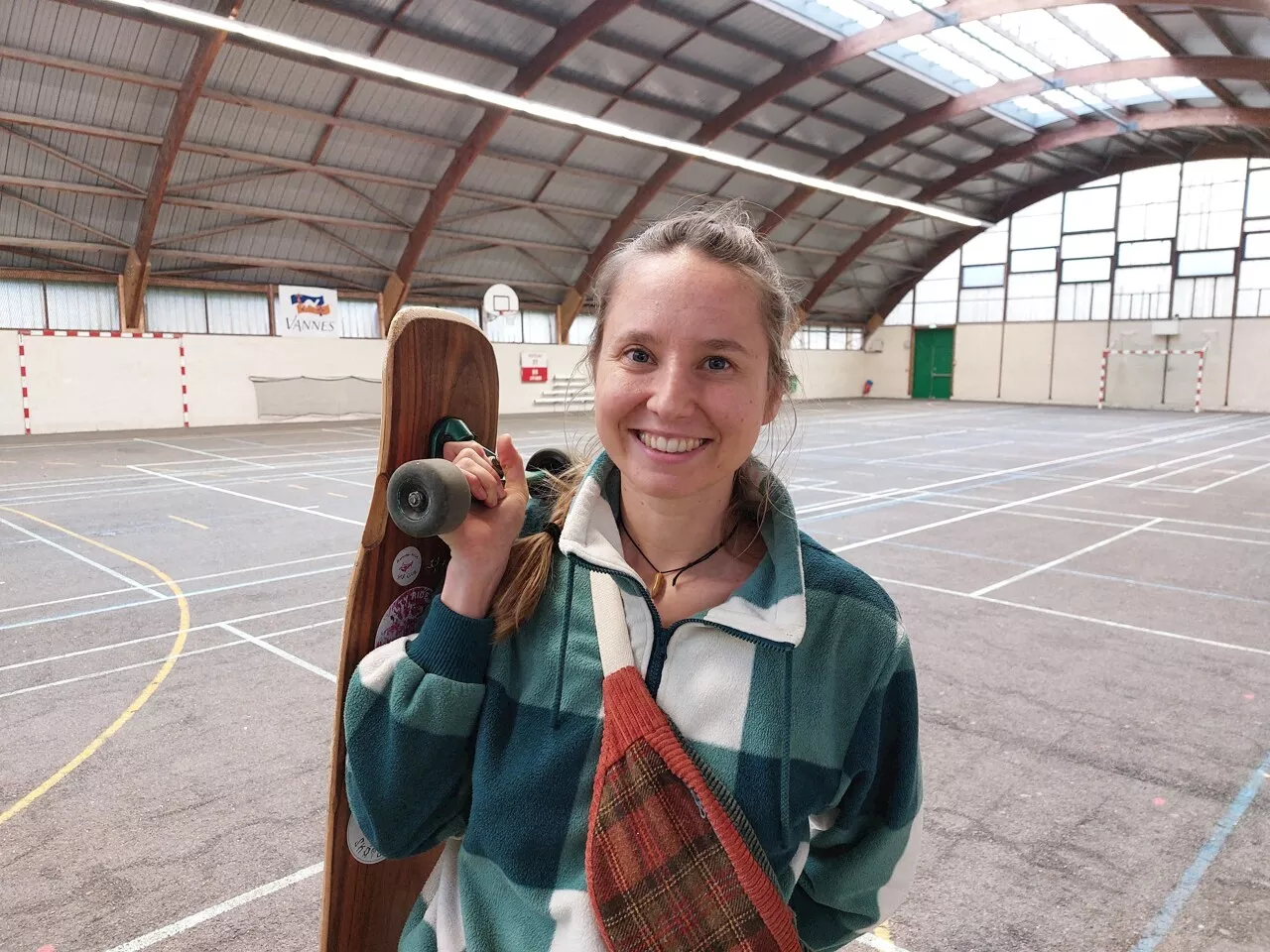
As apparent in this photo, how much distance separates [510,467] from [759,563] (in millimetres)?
452

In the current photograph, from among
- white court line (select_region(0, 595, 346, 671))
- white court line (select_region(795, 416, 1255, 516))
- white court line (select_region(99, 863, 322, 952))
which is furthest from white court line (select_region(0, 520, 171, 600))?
white court line (select_region(795, 416, 1255, 516))

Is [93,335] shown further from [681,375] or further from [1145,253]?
[1145,253]

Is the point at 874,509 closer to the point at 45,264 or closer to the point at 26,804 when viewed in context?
the point at 26,804

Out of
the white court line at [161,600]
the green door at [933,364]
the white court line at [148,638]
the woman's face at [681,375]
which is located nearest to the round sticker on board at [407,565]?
the woman's face at [681,375]

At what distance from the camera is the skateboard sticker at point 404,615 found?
155 cm

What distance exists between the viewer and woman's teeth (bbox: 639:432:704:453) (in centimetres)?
144

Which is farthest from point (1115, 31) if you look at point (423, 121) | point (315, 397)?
point (315, 397)

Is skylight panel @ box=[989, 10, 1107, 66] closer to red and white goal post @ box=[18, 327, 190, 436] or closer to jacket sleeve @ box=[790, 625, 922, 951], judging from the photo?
red and white goal post @ box=[18, 327, 190, 436]

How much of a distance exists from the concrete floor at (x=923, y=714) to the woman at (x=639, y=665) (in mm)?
644

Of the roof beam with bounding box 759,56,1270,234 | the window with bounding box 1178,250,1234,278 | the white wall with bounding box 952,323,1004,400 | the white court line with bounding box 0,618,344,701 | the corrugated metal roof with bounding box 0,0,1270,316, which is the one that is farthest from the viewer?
the white wall with bounding box 952,323,1004,400

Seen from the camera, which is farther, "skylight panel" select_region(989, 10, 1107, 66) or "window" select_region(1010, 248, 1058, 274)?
"window" select_region(1010, 248, 1058, 274)

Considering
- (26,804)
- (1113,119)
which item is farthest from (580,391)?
(1113,119)

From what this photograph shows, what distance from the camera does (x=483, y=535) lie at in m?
1.39

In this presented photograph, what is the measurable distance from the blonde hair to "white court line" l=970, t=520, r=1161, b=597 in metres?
5.79
